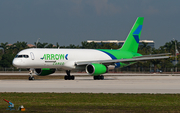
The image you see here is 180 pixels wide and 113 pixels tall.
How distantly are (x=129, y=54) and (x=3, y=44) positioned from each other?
101m

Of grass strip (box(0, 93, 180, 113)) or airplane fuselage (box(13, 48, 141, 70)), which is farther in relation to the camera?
airplane fuselage (box(13, 48, 141, 70))

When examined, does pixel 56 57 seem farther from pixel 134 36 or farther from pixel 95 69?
pixel 134 36

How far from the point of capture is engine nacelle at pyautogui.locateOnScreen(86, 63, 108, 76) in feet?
148

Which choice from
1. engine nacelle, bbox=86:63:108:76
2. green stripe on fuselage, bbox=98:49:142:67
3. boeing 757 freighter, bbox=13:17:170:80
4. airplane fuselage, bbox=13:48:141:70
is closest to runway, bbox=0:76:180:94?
airplane fuselage, bbox=13:48:141:70

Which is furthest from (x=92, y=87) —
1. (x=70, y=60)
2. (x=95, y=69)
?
(x=70, y=60)

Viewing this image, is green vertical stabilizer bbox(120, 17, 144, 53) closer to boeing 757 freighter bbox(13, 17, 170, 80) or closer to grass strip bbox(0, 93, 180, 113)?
boeing 757 freighter bbox(13, 17, 170, 80)

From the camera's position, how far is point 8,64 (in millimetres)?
108938

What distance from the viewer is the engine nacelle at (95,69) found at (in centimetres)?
4525

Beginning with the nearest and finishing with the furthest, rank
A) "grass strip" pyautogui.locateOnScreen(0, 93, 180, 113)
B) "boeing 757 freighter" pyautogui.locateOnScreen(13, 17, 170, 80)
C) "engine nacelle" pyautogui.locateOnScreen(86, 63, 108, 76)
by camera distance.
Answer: "grass strip" pyautogui.locateOnScreen(0, 93, 180, 113)
"boeing 757 freighter" pyautogui.locateOnScreen(13, 17, 170, 80)
"engine nacelle" pyautogui.locateOnScreen(86, 63, 108, 76)

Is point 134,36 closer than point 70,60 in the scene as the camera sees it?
No

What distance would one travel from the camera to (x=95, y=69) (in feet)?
148

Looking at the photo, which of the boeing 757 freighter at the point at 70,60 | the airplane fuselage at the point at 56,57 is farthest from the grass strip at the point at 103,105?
the boeing 757 freighter at the point at 70,60

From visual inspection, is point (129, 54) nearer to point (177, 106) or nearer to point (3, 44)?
point (177, 106)

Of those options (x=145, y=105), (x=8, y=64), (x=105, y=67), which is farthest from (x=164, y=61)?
(x=145, y=105)
